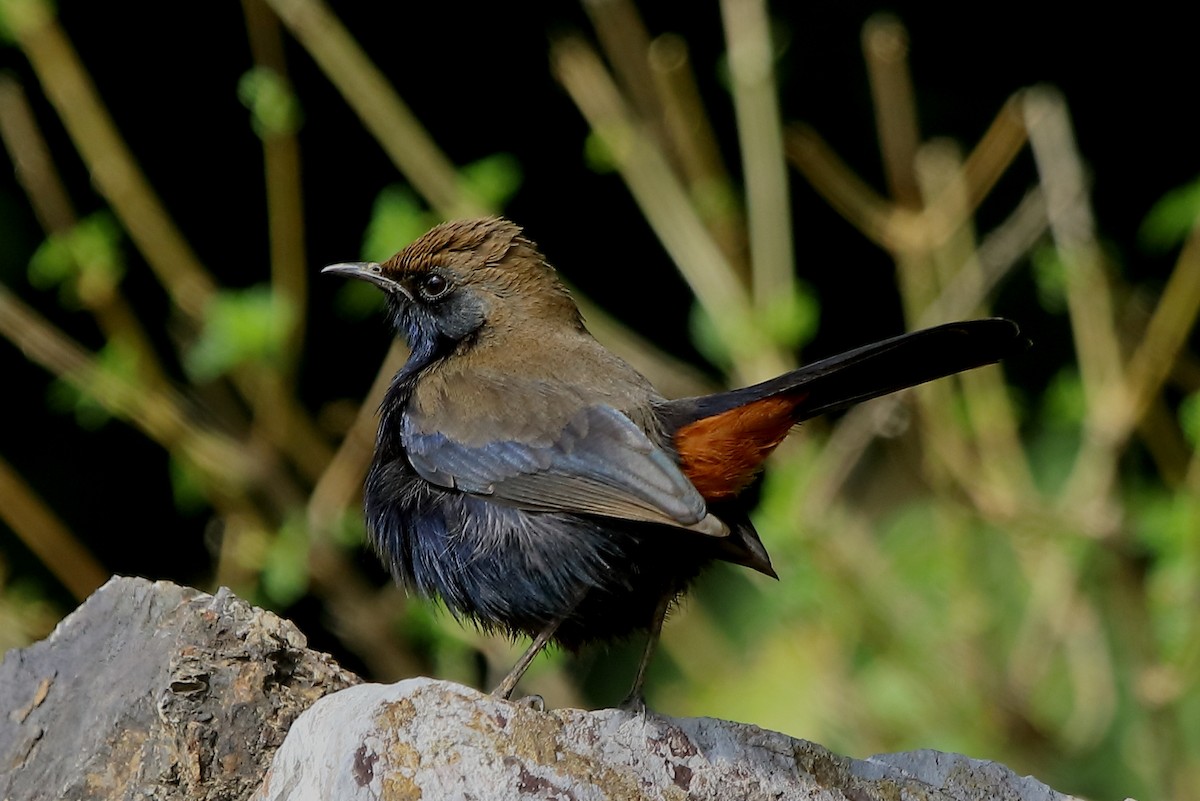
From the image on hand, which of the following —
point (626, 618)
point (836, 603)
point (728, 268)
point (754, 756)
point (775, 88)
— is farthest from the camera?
point (775, 88)

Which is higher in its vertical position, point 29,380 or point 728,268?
point 29,380

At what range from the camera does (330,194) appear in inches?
297

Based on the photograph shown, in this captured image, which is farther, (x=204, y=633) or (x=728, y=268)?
(x=728, y=268)

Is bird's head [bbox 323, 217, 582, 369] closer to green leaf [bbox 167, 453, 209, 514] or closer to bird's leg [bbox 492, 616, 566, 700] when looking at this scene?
bird's leg [bbox 492, 616, 566, 700]

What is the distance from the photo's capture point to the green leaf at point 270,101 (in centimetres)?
604

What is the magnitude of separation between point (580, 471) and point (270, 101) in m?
2.56

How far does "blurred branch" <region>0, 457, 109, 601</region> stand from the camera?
638 centimetres

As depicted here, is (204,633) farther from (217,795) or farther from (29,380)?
(29,380)

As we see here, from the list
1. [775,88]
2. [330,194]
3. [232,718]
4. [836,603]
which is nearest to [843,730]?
[836,603]

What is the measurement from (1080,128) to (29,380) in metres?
4.78

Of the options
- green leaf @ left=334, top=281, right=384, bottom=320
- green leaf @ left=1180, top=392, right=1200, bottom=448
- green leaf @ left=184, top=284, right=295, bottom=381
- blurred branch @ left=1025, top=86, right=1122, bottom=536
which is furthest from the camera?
blurred branch @ left=1025, top=86, right=1122, bottom=536

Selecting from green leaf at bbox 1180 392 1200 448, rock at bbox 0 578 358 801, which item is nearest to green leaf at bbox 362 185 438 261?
rock at bbox 0 578 358 801

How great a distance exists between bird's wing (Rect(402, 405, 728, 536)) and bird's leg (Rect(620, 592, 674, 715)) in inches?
14.1

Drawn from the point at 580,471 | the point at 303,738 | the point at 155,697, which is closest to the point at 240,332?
the point at 580,471
